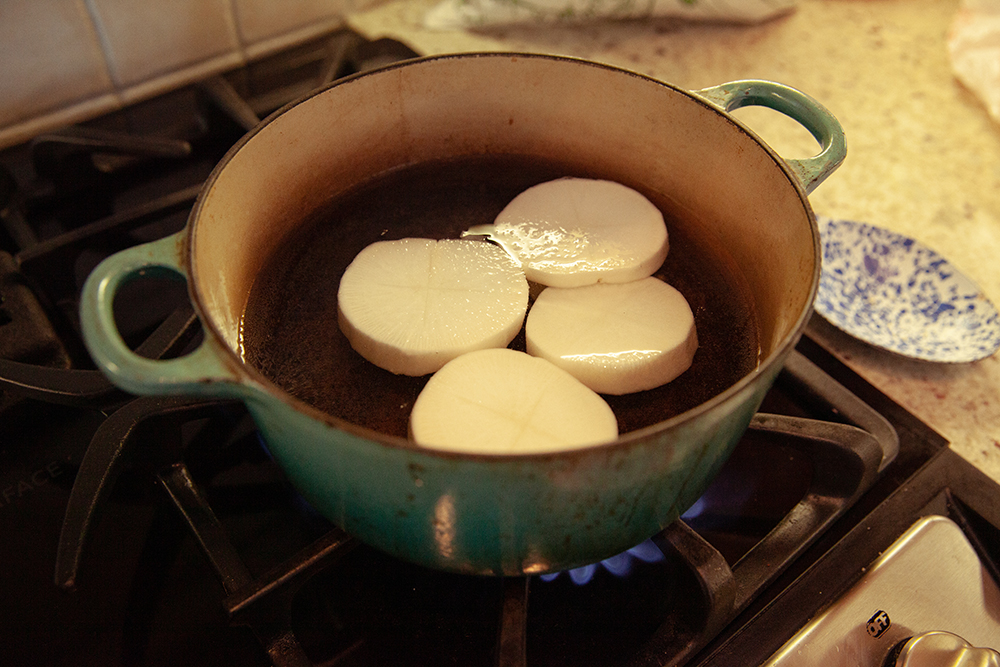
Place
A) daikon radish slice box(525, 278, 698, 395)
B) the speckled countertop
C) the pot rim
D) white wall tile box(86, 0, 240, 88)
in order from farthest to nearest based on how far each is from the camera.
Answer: white wall tile box(86, 0, 240, 88) < the speckled countertop < daikon radish slice box(525, 278, 698, 395) < the pot rim

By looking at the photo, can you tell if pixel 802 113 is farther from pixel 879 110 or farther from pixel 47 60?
pixel 47 60

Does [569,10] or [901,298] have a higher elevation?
[569,10]

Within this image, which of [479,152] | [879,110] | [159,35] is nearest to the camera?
[479,152]

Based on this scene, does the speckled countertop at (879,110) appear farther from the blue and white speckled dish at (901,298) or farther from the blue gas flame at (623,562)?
the blue gas flame at (623,562)

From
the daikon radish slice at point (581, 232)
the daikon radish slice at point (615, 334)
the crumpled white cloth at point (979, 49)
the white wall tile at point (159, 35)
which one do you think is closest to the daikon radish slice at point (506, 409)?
the daikon radish slice at point (615, 334)

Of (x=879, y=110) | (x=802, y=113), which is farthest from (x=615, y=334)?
(x=879, y=110)

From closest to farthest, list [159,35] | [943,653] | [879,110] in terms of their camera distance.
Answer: [943,653] → [159,35] → [879,110]

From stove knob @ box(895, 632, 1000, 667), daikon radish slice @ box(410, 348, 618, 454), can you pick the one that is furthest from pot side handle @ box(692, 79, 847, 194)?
stove knob @ box(895, 632, 1000, 667)

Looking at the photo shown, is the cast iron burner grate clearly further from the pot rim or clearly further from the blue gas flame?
the pot rim
